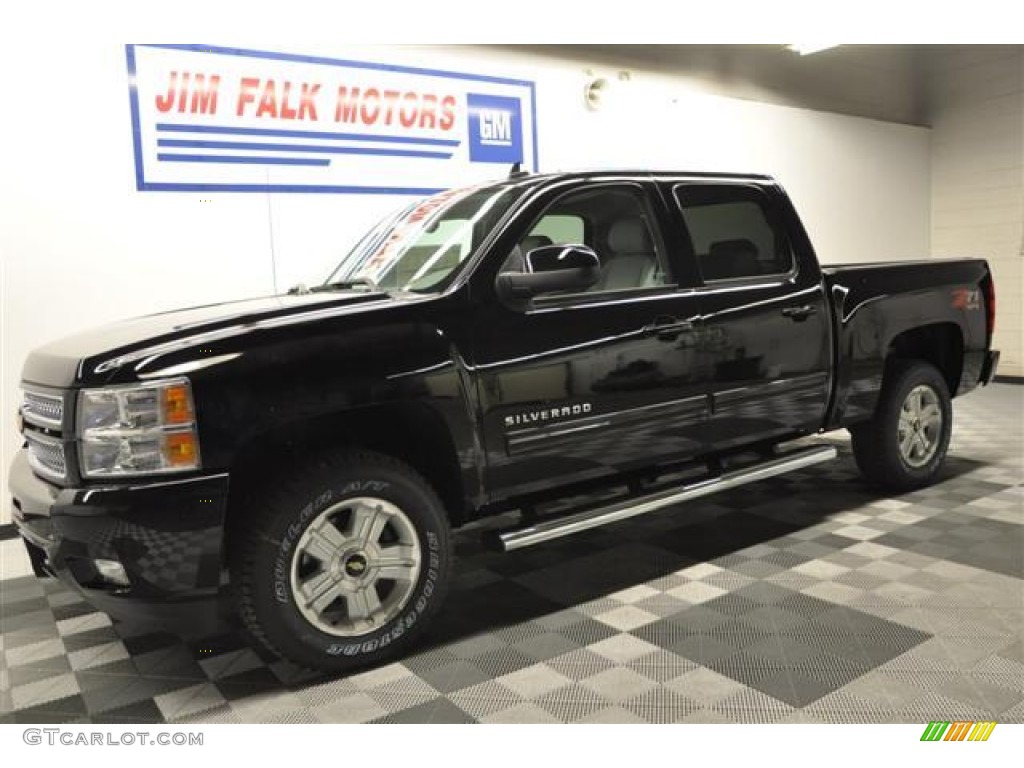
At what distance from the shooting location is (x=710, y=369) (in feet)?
11.7

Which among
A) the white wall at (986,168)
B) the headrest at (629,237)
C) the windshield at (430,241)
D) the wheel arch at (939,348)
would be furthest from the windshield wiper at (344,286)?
the white wall at (986,168)

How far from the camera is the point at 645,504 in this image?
3.37m

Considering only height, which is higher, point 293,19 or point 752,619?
point 293,19

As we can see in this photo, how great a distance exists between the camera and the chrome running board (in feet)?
9.92

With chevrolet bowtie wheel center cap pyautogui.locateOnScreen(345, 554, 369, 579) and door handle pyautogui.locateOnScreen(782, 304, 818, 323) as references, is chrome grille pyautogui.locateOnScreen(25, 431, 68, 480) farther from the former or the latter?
door handle pyautogui.locateOnScreen(782, 304, 818, 323)

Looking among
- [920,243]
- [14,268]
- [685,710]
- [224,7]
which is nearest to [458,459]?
[685,710]

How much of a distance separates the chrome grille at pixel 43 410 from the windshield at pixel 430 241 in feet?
4.04

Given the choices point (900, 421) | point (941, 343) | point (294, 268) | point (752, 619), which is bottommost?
point (752, 619)

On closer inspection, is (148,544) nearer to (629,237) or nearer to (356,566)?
(356,566)

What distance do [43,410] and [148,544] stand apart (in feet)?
2.25

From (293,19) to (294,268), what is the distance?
1.64 m

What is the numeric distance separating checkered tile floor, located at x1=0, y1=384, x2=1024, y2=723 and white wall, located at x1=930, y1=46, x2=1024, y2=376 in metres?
7.15

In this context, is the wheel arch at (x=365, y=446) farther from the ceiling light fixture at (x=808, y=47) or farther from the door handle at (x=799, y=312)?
the ceiling light fixture at (x=808, y=47)

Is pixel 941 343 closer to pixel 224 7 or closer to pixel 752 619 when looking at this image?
pixel 752 619
